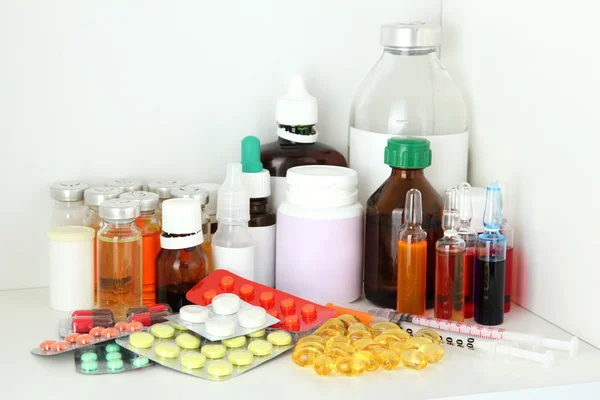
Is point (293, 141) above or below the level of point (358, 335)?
above

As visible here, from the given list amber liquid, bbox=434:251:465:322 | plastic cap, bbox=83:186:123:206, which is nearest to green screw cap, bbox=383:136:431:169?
amber liquid, bbox=434:251:465:322

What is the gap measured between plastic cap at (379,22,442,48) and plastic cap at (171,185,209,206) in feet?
A: 0.94

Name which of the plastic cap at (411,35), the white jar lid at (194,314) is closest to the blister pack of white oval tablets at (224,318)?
the white jar lid at (194,314)

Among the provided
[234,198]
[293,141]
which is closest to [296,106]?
[293,141]

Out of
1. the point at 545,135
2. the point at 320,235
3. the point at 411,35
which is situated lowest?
the point at 320,235

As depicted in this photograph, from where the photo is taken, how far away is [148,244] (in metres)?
0.96

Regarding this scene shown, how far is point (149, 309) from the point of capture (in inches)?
35.0

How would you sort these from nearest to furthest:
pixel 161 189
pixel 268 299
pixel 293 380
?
pixel 293 380 < pixel 268 299 < pixel 161 189

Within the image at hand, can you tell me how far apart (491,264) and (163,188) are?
0.39 metres

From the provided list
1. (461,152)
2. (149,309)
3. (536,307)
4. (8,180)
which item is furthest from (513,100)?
(8,180)

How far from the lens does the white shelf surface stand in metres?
0.75

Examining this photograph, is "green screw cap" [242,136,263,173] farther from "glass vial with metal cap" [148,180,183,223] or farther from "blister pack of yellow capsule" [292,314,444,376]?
"blister pack of yellow capsule" [292,314,444,376]

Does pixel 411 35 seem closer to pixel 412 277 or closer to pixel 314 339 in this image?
pixel 412 277

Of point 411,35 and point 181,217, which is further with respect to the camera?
point 411,35
